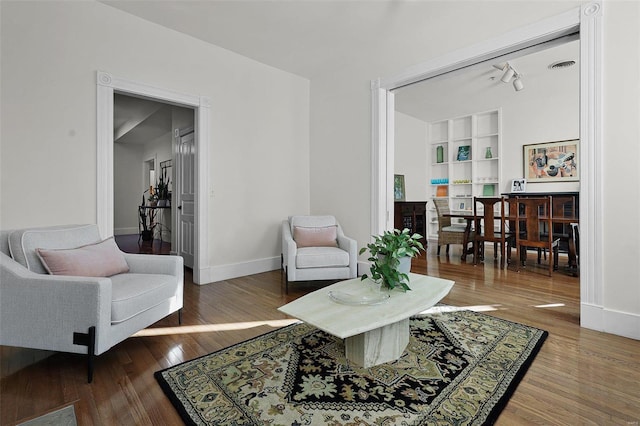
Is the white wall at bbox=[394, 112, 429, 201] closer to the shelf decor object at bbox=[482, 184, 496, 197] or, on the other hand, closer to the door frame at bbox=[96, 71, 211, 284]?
the shelf decor object at bbox=[482, 184, 496, 197]

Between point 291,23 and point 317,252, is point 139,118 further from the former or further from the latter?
point 317,252

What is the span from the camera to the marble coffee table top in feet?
5.37

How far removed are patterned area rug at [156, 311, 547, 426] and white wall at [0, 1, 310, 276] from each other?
205 cm

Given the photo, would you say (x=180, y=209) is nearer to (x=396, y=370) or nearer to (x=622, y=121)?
(x=396, y=370)

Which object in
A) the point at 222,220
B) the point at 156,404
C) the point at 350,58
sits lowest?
the point at 156,404

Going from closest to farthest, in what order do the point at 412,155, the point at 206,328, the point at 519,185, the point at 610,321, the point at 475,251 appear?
the point at 610,321, the point at 206,328, the point at 475,251, the point at 519,185, the point at 412,155

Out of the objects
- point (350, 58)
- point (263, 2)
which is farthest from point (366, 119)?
point (263, 2)

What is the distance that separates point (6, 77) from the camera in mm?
2635

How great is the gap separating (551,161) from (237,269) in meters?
5.78

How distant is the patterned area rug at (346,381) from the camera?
1.51 meters

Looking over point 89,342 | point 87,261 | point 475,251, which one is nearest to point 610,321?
point 475,251

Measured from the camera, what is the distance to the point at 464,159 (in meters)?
7.07

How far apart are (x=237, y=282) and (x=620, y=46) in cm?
411

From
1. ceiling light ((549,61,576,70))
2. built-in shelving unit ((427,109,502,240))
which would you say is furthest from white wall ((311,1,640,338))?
built-in shelving unit ((427,109,502,240))
